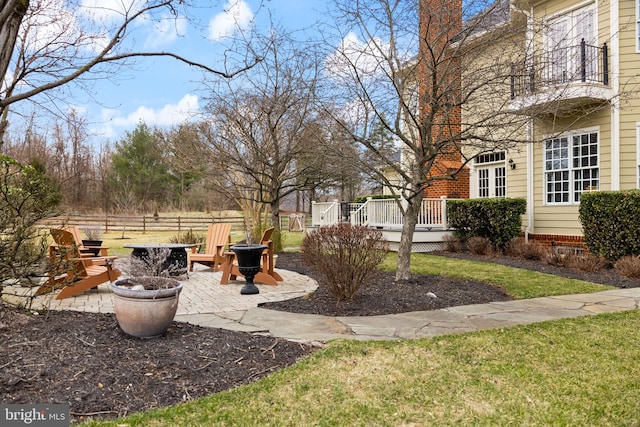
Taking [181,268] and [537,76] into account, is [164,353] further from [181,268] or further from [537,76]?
[537,76]

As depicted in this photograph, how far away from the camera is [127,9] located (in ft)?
16.2

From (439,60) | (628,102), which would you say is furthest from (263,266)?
(628,102)

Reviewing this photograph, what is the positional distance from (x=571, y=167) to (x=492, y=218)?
2270 mm

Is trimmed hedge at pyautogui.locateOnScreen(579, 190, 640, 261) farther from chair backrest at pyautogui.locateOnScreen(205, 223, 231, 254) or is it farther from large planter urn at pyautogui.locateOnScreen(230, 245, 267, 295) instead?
chair backrest at pyautogui.locateOnScreen(205, 223, 231, 254)

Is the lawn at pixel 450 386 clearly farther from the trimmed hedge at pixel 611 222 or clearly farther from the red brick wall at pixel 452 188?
the red brick wall at pixel 452 188

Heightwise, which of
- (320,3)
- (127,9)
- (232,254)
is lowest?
(232,254)

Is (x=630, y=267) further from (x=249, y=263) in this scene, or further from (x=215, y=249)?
(x=215, y=249)

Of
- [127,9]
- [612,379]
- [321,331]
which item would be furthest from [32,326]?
[612,379]

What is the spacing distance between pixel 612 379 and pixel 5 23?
636 centimetres

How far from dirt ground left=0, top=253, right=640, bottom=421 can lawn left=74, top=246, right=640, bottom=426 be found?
240 millimetres

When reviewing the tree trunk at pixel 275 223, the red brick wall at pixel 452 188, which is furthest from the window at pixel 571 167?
the tree trunk at pixel 275 223

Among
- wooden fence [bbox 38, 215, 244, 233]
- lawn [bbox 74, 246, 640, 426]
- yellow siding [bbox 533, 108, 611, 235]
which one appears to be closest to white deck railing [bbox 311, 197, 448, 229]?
yellow siding [bbox 533, 108, 611, 235]

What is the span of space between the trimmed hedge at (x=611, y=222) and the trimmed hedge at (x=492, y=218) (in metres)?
2.00

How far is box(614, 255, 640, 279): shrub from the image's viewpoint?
815 centimetres
